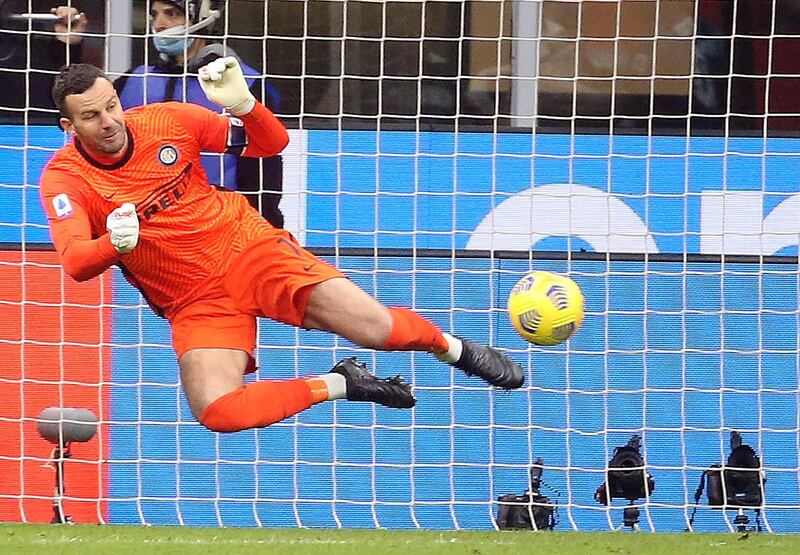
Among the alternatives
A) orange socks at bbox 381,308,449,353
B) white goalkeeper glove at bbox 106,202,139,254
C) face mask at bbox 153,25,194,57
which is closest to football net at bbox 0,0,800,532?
face mask at bbox 153,25,194,57

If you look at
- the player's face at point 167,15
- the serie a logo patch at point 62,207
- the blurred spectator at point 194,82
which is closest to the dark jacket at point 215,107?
the blurred spectator at point 194,82

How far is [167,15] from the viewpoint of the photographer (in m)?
6.87

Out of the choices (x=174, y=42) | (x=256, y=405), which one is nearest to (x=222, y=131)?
(x=256, y=405)

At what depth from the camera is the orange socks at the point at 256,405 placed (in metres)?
5.44

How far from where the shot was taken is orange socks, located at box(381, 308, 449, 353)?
5.46m

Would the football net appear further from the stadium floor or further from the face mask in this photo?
the stadium floor

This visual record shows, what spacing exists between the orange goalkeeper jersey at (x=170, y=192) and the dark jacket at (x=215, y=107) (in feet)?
3.75

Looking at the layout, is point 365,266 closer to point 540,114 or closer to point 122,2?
point 540,114

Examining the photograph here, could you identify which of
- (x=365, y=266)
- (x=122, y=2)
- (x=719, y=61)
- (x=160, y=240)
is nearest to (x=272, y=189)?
(x=365, y=266)

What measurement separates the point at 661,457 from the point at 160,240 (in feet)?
9.06

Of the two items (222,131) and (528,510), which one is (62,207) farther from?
(528,510)

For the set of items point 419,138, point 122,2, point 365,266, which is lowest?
point 365,266

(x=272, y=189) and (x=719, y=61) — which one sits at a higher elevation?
(x=719, y=61)

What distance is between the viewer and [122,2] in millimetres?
6988
